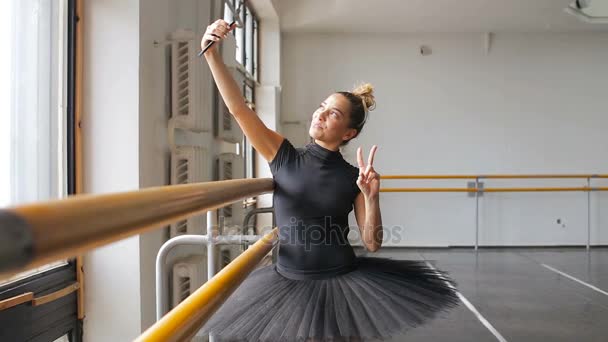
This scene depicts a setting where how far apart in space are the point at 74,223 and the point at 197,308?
17.3 inches

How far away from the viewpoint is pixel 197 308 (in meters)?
0.69

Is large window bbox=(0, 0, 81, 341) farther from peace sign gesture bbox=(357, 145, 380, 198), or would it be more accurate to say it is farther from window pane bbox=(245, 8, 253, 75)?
window pane bbox=(245, 8, 253, 75)

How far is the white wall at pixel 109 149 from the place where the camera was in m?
1.66

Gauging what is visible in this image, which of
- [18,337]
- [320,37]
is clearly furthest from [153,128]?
[320,37]

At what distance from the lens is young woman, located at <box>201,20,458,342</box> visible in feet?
3.44

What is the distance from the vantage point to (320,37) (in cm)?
643

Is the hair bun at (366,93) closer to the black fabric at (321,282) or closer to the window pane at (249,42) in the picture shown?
the black fabric at (321,282)

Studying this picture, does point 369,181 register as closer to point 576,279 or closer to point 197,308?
point 197,308

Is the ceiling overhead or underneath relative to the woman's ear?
overhead

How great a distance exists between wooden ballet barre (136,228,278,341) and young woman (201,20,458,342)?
16cm

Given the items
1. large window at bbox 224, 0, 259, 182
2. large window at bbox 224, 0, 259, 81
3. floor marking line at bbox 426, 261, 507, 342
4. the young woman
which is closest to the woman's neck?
the young woman

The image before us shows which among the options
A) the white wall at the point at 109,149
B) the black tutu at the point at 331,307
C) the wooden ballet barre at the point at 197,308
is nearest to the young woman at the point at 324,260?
the black tutu at the point at 331,307

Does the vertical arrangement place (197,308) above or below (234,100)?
below


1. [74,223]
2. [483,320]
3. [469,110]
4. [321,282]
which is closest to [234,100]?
[321,282]
